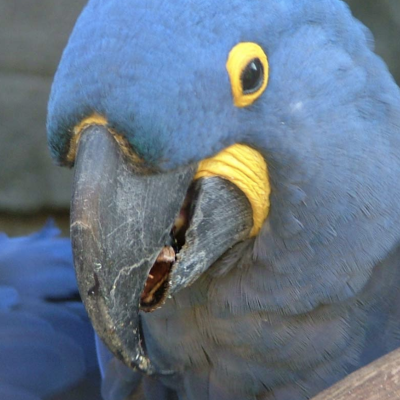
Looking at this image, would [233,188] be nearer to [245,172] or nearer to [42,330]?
[245,172]

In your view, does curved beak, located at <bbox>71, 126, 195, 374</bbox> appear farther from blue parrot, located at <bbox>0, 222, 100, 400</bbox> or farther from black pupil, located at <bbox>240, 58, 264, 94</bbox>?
blue parrot, located at <bbox>0, 222, 100, 400</bbox>

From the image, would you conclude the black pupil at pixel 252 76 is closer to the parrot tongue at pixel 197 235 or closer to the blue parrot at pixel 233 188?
the blue parrot at pixel 233 188

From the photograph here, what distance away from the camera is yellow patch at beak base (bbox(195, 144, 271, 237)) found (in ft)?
3.13

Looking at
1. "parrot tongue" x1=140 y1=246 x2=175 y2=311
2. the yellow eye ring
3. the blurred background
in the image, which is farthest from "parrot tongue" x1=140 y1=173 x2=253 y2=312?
the blurred background

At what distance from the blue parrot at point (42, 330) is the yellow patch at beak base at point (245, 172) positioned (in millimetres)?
848

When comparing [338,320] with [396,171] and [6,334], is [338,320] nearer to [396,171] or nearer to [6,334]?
[396,171]

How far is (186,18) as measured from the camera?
2.89 feet

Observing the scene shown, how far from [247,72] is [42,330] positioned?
3.46 ft

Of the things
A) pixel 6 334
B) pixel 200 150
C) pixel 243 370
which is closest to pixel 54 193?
pixel 6 334

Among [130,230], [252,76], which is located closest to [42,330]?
[130,230]

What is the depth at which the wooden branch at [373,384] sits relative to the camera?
2.66 feet

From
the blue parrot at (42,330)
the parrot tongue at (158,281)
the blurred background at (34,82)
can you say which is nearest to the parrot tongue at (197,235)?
the parrot tongue at (158,281)

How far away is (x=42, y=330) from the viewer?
1.72m

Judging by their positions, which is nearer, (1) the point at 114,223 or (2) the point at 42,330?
(1) the point at 114,223
